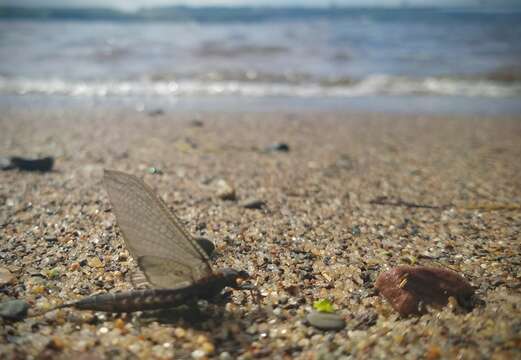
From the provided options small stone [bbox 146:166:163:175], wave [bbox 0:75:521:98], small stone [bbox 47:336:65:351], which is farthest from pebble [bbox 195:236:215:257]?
wave [bbox 0:75:521:98]

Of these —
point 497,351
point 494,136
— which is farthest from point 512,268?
point 494,136

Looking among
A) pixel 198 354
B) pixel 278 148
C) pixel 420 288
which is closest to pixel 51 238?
pixel 198 354

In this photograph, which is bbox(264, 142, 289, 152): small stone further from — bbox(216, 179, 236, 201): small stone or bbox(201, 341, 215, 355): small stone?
bbox(201, 341, 215, 355): small stone

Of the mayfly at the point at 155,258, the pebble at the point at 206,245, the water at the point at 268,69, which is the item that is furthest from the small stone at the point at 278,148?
the water at the point at 268,69

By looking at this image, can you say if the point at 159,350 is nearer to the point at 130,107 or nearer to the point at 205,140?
the point at 205,140

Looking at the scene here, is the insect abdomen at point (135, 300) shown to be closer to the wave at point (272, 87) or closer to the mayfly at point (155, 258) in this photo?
the mayfly at point (155, 258)

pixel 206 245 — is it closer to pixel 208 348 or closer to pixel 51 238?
pixel 208 348
